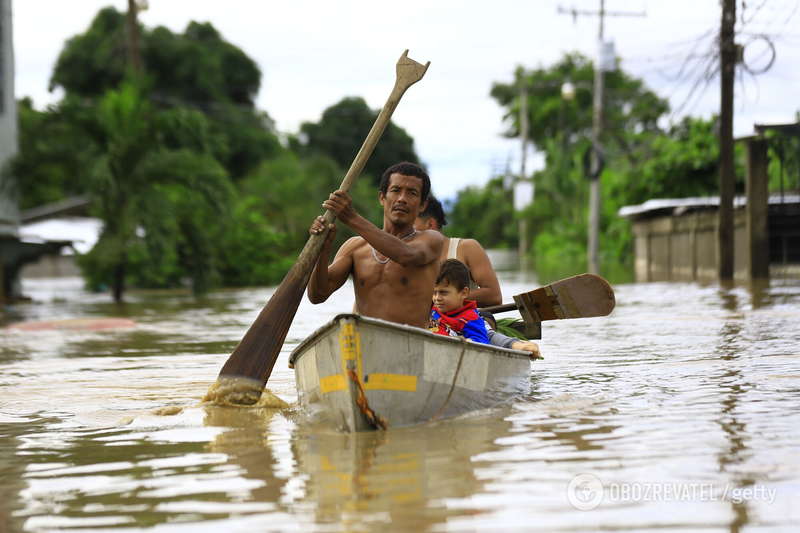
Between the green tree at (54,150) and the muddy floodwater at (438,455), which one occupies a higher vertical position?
the green tree at (54,150)

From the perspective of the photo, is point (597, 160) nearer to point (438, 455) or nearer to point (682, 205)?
point (682, 205)

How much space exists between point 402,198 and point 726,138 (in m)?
16.3

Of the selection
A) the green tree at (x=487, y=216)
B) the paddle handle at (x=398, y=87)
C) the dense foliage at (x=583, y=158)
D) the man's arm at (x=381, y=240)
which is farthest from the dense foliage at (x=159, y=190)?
the green tree at (x=487, y=216)

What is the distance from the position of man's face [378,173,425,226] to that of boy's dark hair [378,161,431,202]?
0.13 ft

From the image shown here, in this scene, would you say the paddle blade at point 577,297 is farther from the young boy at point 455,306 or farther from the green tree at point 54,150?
the green tree at point 54,150

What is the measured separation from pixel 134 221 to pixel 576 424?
51.7 ft

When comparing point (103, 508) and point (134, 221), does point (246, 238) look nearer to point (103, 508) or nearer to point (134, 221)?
point (134, 221)

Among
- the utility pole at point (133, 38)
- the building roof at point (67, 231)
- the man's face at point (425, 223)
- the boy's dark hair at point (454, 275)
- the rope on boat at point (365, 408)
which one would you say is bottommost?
the rope on boat at point (365, 408)

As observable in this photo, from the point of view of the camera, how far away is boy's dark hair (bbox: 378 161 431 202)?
263 inches

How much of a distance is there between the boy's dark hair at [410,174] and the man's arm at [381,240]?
34 cm

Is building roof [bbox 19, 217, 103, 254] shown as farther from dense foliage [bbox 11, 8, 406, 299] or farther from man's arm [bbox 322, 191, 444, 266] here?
man's arm [bbox 322, 191, 444, 266]

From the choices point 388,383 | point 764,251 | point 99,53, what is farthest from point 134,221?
point 99,53

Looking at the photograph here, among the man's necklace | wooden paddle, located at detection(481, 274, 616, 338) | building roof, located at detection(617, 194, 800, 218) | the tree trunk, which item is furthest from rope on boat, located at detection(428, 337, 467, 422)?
building roof, located at detection(617, 194, 800, 218)

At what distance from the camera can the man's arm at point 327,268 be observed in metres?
6.74
